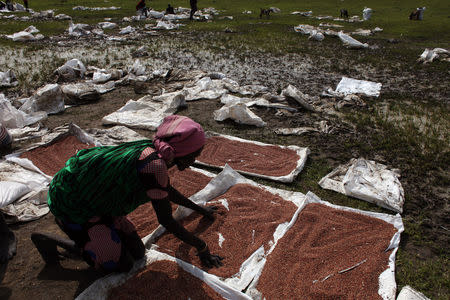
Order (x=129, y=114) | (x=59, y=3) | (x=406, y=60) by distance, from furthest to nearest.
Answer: (x=59, y=3)
(x=406, y=60)
(x=129, y=114)

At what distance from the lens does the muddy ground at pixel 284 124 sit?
2.22 metres

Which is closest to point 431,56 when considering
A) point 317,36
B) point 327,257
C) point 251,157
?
point 317,36

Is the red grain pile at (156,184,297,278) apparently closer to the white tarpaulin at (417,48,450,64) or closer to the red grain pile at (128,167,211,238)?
the red grain pile at (128,167,211,238)

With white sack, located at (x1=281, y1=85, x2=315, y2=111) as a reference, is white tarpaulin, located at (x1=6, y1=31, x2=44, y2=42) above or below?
above

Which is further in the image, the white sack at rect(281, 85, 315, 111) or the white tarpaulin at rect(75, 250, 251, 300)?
the white sack at rect(281, 85, 315, 111)

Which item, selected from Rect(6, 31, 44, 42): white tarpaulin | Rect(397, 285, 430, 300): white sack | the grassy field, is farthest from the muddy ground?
Rect(6, 31, 44, 42): white tarpaulin

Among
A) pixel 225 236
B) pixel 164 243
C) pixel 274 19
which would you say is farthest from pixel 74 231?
pixel 274 19

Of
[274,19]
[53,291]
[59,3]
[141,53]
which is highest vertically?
[59,3]

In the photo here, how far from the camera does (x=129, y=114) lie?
496cm

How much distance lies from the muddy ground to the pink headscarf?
47.2 inches

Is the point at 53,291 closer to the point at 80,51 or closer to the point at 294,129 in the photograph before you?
the point at 294,129

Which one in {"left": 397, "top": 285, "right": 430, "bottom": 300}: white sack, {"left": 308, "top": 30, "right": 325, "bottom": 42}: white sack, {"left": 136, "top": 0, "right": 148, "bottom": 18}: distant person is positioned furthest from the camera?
{"left": 136, "top": 0, "right": 148, "bottom": 18}: distant person

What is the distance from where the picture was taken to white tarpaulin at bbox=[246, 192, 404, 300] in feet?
6.74

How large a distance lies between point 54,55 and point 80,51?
2.94 feet
